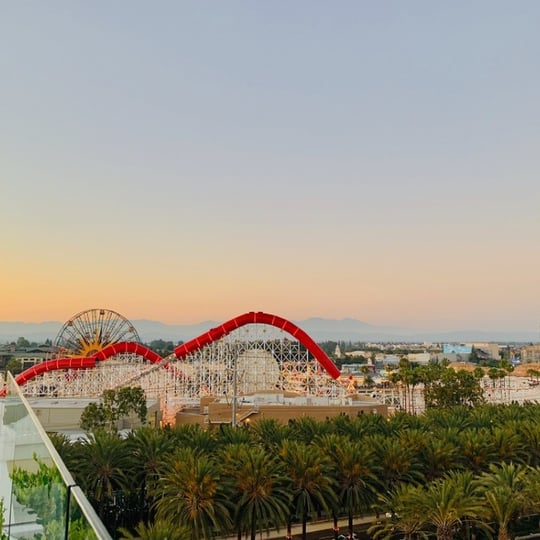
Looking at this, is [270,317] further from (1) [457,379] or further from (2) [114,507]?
(2) [114,507]

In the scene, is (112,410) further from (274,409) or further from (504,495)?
(504,495)

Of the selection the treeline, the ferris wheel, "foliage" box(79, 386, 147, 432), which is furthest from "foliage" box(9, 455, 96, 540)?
the ferris wheel

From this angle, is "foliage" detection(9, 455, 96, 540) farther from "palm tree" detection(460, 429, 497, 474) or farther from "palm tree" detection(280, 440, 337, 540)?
"palm tree" detection(460, 429, 497, 474)

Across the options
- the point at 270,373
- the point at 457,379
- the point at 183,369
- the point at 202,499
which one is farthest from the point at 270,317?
the point at 202,499

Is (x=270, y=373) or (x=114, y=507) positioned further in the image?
(x=270, y=373)

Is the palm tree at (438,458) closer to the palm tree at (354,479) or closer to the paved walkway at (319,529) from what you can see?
the palm tree at (354,479)
